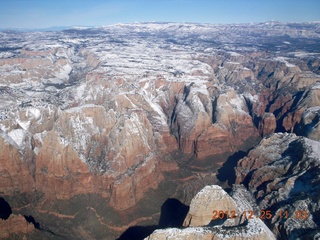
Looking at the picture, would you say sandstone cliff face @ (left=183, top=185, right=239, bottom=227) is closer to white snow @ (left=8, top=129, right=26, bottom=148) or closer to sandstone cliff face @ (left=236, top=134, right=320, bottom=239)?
sandstone cliff face @ (left=236, top=134, right=320, bottom=239)

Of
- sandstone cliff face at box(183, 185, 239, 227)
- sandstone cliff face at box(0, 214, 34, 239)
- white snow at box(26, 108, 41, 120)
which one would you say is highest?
white snow at box(26, 108, 41, 120)

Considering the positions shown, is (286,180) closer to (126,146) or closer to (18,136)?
(126,146)

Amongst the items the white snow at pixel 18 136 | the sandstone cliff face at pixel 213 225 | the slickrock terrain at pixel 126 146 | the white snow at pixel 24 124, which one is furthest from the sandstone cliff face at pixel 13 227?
the white snow at pixel 24 124

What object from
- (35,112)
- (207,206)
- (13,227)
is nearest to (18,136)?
(35,112)

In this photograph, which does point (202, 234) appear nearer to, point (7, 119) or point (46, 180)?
point (46, 180)

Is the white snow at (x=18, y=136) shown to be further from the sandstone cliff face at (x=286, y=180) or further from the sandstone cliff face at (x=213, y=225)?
the sandstone cliff face at (x=286, y=180)

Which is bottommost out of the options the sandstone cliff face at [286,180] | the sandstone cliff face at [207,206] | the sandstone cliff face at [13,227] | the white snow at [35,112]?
the sandstone cliff face at [13,227]
